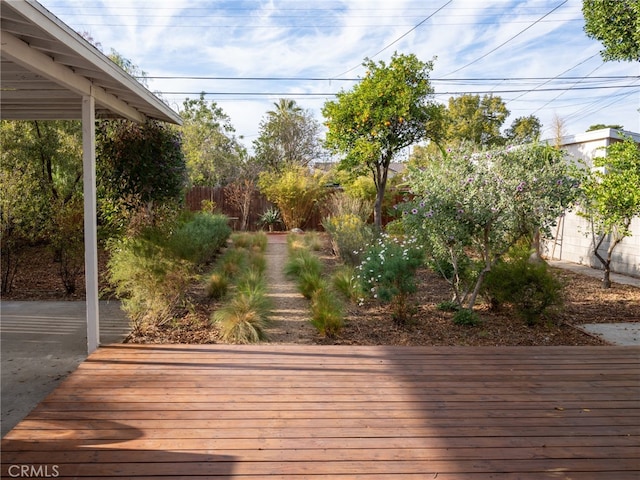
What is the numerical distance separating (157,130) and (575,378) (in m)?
5.85

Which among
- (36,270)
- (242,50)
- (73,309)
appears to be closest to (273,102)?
(242,50)

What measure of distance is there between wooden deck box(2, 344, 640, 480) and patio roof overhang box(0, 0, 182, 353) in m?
1.21

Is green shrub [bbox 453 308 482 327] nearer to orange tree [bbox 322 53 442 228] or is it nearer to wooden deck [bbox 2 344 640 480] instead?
wooden deck [bbox 2 344 640 480]

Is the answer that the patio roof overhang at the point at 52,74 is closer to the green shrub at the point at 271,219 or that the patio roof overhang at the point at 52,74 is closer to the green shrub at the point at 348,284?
the green shrub at the point at 348,284

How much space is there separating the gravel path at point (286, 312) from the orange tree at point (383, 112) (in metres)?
2.79

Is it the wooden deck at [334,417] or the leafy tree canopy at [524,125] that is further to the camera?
the leafy tree canopy at [524,125]

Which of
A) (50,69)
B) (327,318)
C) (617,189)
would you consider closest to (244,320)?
(327,318)

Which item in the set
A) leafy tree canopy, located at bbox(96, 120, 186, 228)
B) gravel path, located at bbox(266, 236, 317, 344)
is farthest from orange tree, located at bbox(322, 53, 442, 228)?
leafy tree canopy, located at bbox(96, 120, 186, 228)

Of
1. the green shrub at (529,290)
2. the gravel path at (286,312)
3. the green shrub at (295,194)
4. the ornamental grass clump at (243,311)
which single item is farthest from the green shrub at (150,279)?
the green shrub at (295,194)

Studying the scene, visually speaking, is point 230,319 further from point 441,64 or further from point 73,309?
point 441,64

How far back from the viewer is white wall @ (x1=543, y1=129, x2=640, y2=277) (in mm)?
8521

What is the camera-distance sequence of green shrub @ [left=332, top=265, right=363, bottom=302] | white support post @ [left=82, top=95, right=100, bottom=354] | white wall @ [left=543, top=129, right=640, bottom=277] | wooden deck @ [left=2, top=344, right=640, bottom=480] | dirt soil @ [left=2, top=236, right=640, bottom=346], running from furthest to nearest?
white wall @ [left=543, top=129, right=640, bottom=277] → green shrub @ [left=332, top=265, right=363, bottom=302] → dirt soil @ [left=2, top=236, right=640, bottom=346] → white support post @ [left=82, top=95, right=100, bottom=354] → wooden deck @ [left=2, top=344, right=640, bottom=480]

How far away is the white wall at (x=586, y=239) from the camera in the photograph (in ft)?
28.0

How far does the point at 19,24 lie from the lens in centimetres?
270
